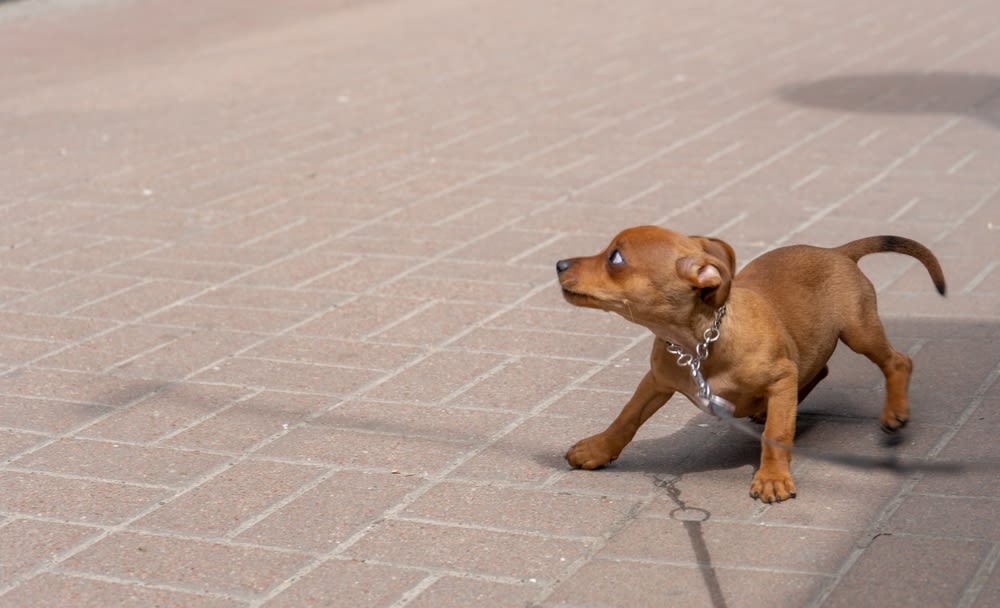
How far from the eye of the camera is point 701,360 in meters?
4.09

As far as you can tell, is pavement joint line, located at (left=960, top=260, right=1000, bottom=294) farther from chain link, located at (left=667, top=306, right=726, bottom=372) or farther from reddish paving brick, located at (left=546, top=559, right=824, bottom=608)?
reddish paving brick, located at (left=546, top=559, right=824, bottom=608)

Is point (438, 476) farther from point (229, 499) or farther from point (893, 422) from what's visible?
point (893, 422)

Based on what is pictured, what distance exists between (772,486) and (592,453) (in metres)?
0.56

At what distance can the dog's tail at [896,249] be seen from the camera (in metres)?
4.68

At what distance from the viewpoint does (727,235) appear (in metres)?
6.99

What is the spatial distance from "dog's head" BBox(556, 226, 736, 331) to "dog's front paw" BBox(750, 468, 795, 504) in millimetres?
522

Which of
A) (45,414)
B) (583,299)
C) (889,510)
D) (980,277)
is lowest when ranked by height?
(980,277)

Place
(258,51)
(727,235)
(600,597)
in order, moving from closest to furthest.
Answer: (600,597) → (727,235) → (258,51)

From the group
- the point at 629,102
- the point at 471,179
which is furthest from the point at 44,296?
the point at 629,102

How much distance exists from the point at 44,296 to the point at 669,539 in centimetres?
346

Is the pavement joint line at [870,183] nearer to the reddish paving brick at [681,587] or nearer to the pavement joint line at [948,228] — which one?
the pavement joint line at [948,228]

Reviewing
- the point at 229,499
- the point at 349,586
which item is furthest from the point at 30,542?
the point at 349,586

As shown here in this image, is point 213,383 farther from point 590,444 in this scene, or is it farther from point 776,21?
point 776,21

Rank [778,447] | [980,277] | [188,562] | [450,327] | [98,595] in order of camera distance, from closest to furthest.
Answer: [98,595] < [188,562] < [778,447] < [450,327] < [980,277]
